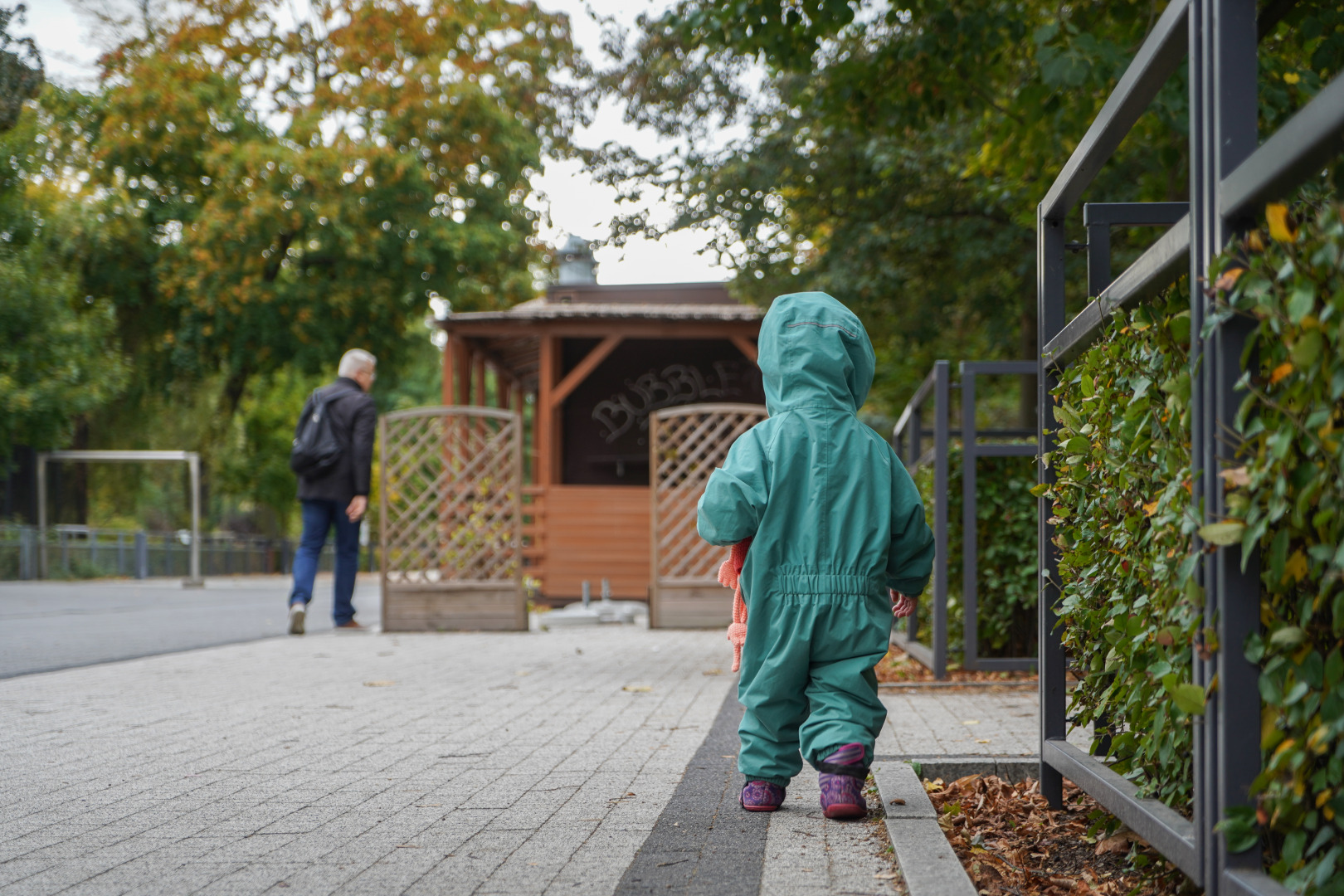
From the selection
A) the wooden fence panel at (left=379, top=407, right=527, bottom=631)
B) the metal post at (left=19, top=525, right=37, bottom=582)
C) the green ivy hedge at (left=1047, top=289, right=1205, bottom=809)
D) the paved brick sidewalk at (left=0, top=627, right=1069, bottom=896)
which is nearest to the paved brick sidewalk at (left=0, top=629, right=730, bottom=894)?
the paved brick sidewalk at (left=0, top=627, right=1069, bottom=896)

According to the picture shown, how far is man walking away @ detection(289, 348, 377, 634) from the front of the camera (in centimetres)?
916

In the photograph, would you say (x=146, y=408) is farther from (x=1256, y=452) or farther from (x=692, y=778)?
(x=1256, y=452)

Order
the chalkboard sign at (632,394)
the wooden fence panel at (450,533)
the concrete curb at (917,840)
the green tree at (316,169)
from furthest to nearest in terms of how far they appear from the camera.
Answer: the green tree at (316,169)
the chalkboard sign at (632,394)
the wooden fence panel at (450,533)
the concrete curb at (917,840)

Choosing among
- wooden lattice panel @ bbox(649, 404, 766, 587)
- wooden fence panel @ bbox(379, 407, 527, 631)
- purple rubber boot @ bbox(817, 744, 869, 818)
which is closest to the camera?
purple rubber boot @ bbox(817, 744, 869, 818)

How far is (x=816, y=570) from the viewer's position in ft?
10.2

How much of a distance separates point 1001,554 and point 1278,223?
455 cm

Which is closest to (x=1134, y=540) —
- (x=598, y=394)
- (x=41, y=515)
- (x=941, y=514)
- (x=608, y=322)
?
(x=941, y=514)

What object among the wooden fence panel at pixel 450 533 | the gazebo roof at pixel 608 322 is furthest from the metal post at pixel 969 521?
the gazebo roof at pixel 608 322

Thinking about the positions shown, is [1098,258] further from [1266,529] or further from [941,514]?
[941,514]

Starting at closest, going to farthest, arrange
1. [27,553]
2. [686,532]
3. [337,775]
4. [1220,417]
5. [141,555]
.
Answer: [1220,417], [337,775], [686,532], [27,553], [141,555]

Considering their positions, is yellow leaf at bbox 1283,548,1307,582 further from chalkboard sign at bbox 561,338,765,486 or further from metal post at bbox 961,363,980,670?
chalkboard sign at bbox 561,338,765,486

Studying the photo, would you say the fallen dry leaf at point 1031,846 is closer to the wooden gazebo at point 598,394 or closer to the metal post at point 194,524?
the wooden gazebo at point 598,394

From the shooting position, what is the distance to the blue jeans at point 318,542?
361 inches

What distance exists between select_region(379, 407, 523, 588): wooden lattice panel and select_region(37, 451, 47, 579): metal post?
1243cm
